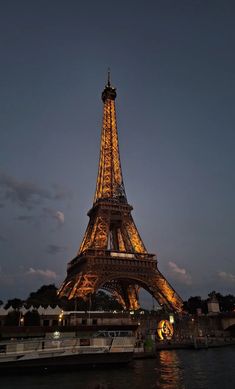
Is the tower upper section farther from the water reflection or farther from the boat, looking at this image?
the water reflection

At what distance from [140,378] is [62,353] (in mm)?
8563

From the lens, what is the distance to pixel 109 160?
3322 inches

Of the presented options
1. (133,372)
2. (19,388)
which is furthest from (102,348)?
(19,388)

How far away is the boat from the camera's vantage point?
94.6 ft

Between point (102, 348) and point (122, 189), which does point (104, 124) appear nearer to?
point (122, 189)

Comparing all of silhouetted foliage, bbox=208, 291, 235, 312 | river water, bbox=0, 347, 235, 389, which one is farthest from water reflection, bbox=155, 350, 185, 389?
silhouetted foliage, bbox=208, 291, 235, 312

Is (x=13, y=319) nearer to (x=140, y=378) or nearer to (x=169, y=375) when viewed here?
(x=140, y=378)

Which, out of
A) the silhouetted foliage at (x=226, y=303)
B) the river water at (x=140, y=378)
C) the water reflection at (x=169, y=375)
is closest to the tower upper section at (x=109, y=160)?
the silhouetted foliage at (x=226, y=303)

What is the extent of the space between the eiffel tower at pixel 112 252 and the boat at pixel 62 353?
1144 inches

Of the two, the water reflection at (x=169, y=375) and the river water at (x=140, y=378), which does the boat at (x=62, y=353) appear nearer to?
the river water at (x=140, y=378)

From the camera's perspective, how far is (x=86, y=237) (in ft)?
245

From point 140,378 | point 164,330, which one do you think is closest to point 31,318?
point 164,330

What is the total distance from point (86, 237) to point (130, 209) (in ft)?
38.3

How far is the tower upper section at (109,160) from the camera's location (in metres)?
80.3
